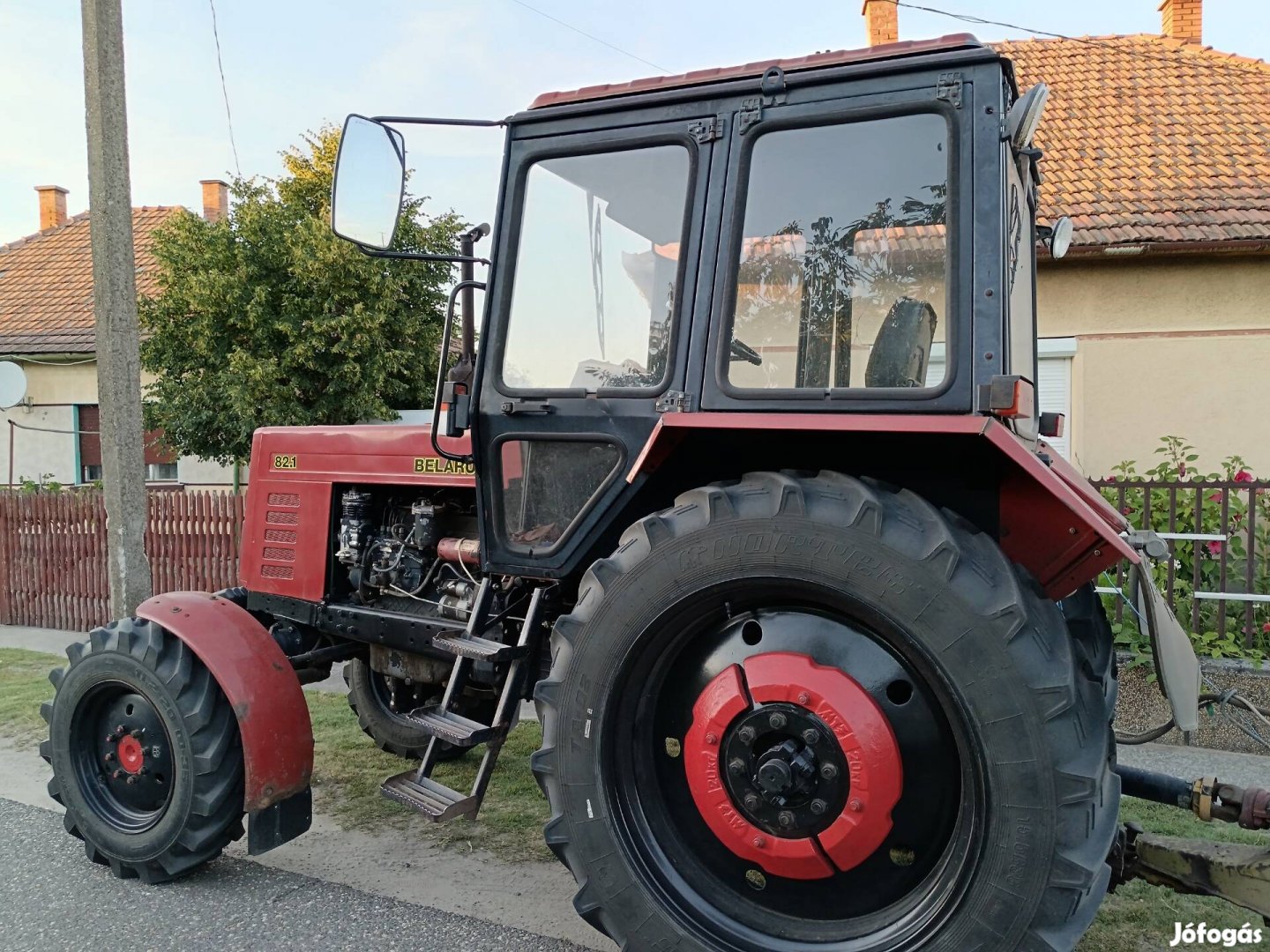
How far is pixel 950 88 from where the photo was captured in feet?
7.33

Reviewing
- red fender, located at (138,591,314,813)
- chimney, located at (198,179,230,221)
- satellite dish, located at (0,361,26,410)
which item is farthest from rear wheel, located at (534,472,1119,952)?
chimney, located at (198,179,230,221)

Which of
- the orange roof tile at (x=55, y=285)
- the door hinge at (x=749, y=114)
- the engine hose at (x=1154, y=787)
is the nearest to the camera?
the door hinge at (x=749, y=114)

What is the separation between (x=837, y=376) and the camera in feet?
7.77

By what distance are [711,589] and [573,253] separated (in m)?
1.17

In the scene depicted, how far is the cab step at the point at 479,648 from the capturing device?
9.09 ft

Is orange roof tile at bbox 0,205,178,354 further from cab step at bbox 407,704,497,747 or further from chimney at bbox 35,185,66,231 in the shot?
cab step at bbox 407,704,497,747

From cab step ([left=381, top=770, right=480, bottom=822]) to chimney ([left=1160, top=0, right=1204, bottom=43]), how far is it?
12813mm

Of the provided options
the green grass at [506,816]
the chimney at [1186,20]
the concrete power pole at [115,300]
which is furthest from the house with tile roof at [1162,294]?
the concrete power pole at [115,300]

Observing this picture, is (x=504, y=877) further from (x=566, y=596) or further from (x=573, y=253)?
(x=573, y=253)

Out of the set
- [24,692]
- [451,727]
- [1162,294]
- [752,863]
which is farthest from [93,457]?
[752,863]

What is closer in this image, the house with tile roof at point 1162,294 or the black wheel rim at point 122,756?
the black wheel rim at point 122,756

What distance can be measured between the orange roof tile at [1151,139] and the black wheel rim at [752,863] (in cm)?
703

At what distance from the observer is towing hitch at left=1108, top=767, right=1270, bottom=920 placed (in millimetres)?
2227

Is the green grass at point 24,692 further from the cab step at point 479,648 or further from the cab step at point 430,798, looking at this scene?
the cab step at point 479,648
